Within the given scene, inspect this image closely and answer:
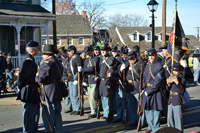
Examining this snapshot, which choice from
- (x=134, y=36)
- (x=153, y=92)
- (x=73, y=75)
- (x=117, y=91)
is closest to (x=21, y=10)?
(x=73, y=75)

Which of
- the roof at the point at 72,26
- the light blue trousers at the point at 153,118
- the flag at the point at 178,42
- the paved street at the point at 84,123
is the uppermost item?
the roof at the point at 72,26

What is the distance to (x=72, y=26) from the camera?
1729 inches

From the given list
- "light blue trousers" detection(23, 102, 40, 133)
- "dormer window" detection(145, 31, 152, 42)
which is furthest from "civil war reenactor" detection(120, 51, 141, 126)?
"dormer window" detection(145, 31, 152, 42)

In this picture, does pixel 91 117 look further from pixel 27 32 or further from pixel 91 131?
pixel 27 32

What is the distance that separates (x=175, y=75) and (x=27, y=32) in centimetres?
1568

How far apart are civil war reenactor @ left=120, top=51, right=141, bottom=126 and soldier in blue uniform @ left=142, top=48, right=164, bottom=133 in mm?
483

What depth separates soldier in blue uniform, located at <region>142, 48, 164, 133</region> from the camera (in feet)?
20.8

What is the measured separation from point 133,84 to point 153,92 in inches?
34.6

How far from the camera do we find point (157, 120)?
6453 millimetres

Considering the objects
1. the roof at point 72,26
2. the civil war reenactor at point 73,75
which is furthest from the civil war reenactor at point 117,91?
the roof at point 72,26

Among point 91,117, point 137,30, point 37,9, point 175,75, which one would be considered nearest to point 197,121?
point 175,75

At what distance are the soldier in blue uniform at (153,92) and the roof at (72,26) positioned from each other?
36.7 m

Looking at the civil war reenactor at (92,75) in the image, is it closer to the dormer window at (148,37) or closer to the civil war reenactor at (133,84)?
Answer: the civil war reenactor at (133,84)

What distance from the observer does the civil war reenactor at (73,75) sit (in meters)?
8.77
